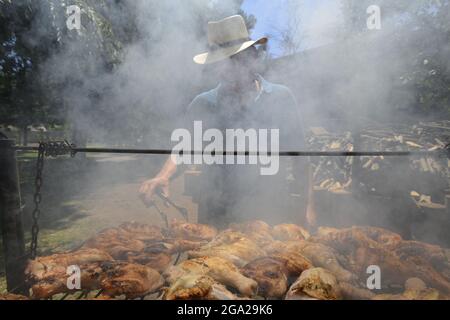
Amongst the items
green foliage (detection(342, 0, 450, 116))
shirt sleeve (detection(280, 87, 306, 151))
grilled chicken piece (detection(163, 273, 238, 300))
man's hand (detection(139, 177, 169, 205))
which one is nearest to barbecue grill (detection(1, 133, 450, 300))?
grilled chicken piece (detection(163, 273, 238, 300))

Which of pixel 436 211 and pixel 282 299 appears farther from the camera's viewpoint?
pixel 436 211

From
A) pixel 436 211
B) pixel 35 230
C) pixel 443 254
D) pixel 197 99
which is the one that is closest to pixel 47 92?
pixel 197 99

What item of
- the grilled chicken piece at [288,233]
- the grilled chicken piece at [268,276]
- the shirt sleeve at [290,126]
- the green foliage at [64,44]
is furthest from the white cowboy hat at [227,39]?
the green foliage at [64,44]

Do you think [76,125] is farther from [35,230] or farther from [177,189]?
[35,230]

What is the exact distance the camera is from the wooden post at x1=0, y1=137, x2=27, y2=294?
1629mm

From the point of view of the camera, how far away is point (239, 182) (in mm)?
2873

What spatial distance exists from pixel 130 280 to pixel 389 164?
487cm

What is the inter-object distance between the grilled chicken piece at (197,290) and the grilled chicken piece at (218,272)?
0.06m

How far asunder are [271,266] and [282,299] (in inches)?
7.1

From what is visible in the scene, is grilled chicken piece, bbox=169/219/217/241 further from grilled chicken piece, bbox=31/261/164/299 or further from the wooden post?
the wooden post

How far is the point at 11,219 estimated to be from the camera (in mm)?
1699

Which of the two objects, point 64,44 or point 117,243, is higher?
point 64,44

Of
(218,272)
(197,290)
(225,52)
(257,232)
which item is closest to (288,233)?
(257,232)

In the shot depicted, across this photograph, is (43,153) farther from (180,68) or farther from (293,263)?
(180,68)
